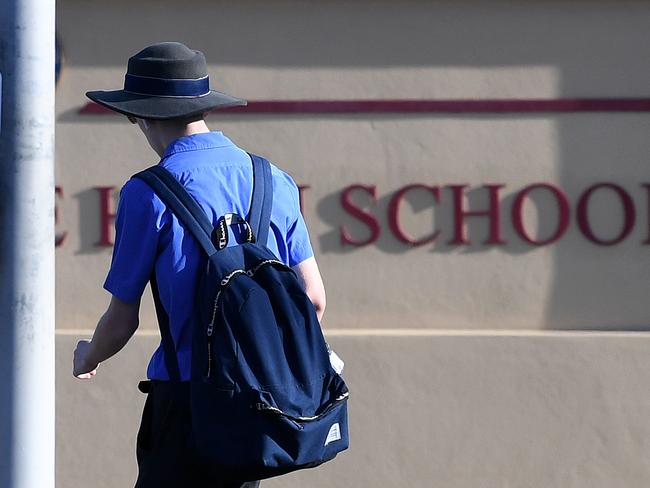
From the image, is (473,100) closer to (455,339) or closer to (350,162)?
(350,162)

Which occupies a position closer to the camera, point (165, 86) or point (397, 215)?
point (165, 86)

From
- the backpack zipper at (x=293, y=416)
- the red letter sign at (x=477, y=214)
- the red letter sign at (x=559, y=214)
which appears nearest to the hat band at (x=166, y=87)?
the backpack zipper at (x=293, y=416)

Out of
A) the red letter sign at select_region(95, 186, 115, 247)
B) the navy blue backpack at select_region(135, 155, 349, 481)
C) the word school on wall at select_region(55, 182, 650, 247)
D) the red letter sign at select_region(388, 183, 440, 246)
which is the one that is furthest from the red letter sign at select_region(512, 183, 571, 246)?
the navy blue backpack at select_region(135, 155, 349, 481)

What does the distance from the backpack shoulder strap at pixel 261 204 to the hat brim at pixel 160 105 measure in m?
0.20

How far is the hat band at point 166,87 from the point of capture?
3240 mm

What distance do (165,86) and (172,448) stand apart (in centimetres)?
90

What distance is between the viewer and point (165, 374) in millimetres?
3111

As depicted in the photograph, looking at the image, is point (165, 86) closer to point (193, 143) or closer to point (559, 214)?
point (193, 143)

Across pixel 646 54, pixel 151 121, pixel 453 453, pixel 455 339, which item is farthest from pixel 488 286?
pixel 151 121

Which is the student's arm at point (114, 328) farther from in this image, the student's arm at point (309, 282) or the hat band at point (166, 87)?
the hat band at point (166, 87)

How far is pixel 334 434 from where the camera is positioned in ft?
9.99

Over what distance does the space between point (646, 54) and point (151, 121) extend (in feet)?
10.1

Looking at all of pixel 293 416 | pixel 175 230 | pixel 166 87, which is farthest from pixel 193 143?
pixel 293 416

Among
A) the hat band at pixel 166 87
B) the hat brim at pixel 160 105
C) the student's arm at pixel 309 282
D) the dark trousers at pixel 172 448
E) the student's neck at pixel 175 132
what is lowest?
the dark trousers at pixel 172 448
